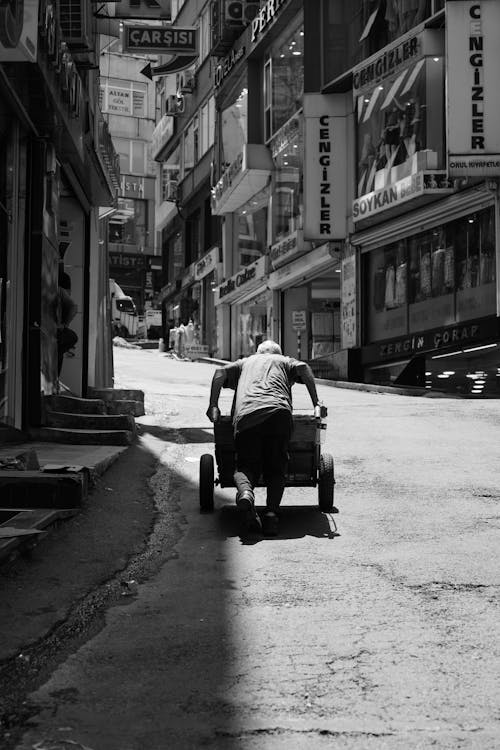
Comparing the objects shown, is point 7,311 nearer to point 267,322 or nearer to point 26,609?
point 26,609

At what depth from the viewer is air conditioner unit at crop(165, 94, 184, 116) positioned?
54.0m

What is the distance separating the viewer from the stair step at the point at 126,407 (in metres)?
14.2

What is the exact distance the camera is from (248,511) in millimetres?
7496

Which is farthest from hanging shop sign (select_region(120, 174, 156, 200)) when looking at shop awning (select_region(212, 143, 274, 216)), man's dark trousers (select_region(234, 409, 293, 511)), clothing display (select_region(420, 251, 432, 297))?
man's dark trousers (select_region(234, 409, 293, 511))

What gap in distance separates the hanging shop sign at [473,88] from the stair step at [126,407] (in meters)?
10.5

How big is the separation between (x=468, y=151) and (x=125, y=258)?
60.5 metres

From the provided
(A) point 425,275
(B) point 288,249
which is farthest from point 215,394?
(B) point 288,249

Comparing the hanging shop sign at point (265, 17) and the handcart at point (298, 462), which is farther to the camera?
the hanging shop sign at point (265, 17)

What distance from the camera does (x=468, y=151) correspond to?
2236 cm

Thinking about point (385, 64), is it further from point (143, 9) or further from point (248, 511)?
point (248, 511)

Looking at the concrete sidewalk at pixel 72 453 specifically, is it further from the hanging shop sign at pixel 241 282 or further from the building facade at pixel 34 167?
the hanging shop sign at pixel 241 282

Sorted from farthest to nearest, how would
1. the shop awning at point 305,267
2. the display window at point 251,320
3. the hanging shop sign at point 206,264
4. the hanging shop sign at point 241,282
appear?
the hanging shop sign at point 206,264, the display window at point 251,320, the hanging shop sign at point 241,282, the shop awning at point 305,267

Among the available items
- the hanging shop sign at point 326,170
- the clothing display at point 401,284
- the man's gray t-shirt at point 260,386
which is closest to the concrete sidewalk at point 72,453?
the man's gray t-shirt at point 260,386

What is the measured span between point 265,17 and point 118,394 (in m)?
22.7
